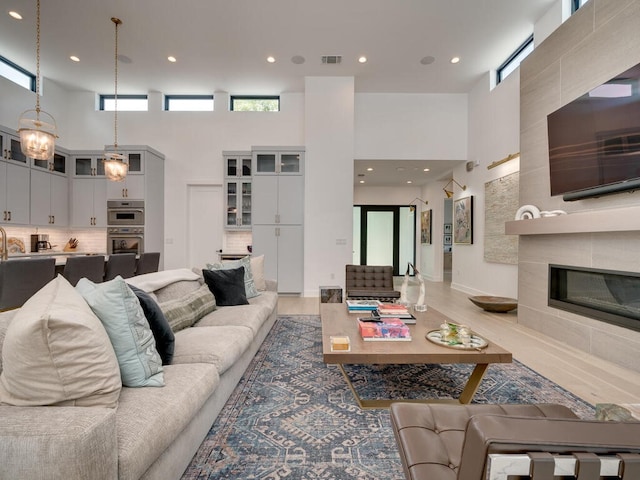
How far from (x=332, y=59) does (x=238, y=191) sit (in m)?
2.94

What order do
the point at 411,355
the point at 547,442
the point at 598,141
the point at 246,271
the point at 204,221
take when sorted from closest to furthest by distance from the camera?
the point at 547,442 < the point at 411,355 < the point at 598,141 < the point at 246,271 < the point at 204,221

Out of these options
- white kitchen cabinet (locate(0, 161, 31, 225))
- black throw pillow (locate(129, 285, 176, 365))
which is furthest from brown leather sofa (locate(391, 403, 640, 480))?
white kitchen cabinet (locate(0, 161, 31, 225))

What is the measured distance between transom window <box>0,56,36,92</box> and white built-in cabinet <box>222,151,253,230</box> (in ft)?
12.0

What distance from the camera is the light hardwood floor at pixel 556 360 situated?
2064 mm

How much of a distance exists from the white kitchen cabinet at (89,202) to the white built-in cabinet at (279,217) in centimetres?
292

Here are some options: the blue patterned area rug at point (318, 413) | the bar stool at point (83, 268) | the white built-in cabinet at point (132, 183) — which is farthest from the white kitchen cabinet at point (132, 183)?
the blue patterned area rug at point (318, 413)

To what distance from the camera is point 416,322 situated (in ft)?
7.84

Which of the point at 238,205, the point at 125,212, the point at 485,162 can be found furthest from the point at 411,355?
the point at 125,212

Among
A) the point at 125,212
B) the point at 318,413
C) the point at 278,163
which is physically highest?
the point at 278,163

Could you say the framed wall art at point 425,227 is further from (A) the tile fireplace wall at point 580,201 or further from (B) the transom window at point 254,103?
(B) the transom window at point 254,103

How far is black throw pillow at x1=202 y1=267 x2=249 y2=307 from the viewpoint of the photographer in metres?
2.84

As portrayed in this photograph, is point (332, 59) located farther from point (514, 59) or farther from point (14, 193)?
point (14, 193)

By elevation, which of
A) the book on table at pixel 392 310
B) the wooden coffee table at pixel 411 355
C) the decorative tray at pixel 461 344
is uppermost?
the book on table at pixel 392 310

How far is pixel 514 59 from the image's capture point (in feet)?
15.8
